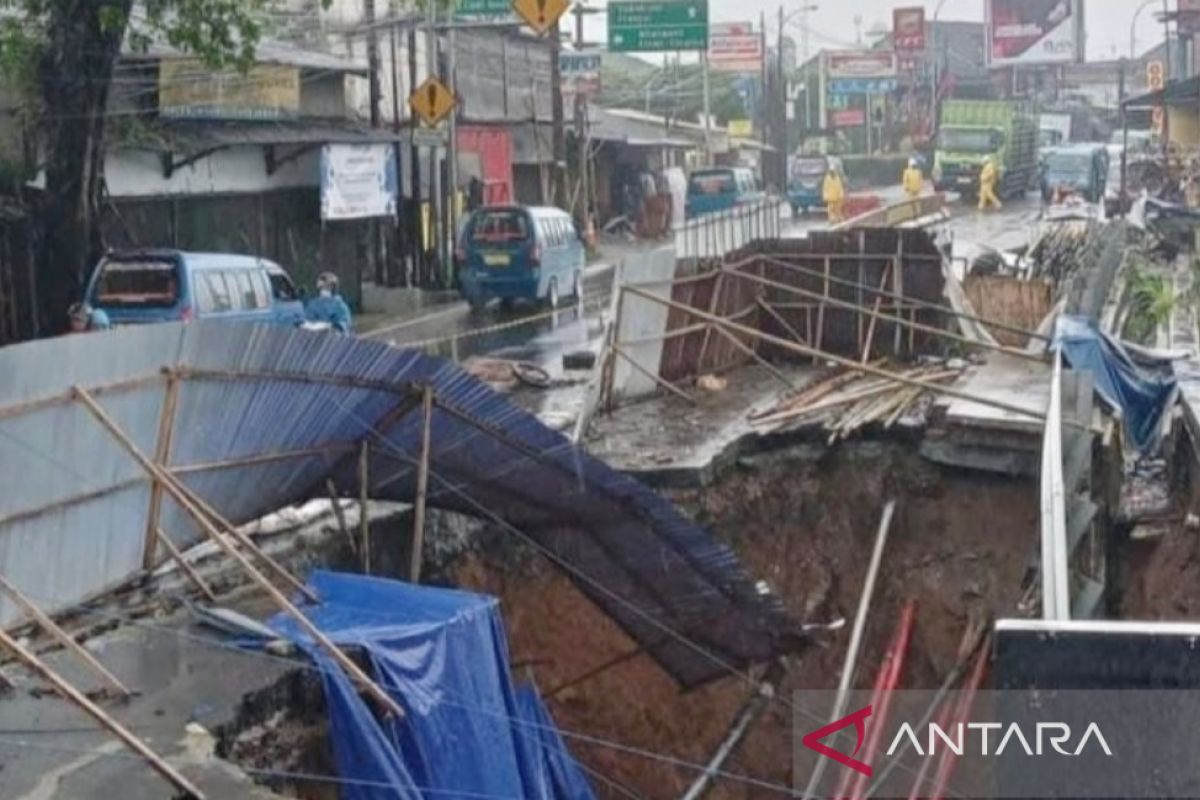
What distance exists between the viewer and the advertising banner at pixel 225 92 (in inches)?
927

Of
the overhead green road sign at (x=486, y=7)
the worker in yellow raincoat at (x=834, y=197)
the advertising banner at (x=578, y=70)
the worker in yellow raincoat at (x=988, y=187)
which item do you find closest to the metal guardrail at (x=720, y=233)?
the overhead green road sign at (x=486, y=7)

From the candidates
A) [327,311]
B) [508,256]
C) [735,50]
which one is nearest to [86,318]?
[327,311]

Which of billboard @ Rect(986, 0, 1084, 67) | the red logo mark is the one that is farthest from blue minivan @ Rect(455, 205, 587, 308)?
billboard @ Rect(986, 0, 1084, 67)

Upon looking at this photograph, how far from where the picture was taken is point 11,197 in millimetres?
21375

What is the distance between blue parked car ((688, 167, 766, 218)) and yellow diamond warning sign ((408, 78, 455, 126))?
17602 mm

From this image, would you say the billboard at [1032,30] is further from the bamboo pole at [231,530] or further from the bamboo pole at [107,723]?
the bamboo pole at [107,723]

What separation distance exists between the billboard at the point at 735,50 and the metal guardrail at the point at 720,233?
41038mm

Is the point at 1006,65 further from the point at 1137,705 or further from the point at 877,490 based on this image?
the point at 1137,705

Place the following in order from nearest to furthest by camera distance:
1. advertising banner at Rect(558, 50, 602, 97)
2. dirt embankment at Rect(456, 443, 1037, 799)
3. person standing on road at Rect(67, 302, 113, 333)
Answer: dirt embankment at Rect(456, 443, 1037, 799), person standing on road at Rect(67, 302, 113, 333), advertising banner at Rect(558, 50, 602, 97)

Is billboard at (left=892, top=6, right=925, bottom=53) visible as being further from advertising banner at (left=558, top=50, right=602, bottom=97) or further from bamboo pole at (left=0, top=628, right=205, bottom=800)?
bamboo pole at (left=0, top=628, right=205, bottom=800)

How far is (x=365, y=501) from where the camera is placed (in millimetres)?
9672

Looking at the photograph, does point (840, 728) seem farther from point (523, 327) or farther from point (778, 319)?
point (523, 327)

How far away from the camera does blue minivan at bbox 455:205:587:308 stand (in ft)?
96.3

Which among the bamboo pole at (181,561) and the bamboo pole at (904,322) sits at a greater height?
the bamboo pole at (904,322)
